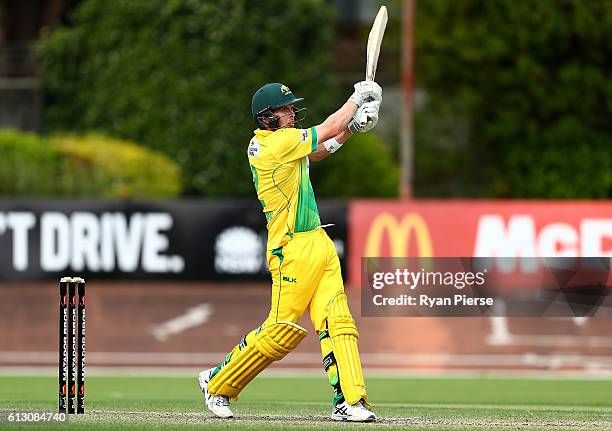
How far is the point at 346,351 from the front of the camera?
8992 mm

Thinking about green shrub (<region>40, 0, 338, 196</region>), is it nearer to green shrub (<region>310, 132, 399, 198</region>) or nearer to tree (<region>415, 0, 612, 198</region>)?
green shrub (<region>310, 132, 399, 198</region>)

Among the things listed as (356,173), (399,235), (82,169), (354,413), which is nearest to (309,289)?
(354,413)

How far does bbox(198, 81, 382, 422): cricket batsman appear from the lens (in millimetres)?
8984

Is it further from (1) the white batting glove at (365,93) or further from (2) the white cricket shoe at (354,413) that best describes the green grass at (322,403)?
(1) the white batting glove at (365,93)

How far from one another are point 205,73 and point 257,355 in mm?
23483

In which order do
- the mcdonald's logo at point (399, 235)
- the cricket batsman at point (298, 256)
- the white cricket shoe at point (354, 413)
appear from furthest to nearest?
the mcdonald's logo at point (399, 235), the cricket batsman at point (298, 256), the white cricket shoe at point (354, 413)

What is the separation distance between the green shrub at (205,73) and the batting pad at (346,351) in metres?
22.6

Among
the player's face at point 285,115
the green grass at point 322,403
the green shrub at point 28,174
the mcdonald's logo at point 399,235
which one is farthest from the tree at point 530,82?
the player's face at point 285,115

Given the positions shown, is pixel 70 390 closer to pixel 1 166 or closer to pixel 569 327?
pixel 569 327

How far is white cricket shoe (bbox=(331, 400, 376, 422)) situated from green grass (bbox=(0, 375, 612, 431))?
10 cm

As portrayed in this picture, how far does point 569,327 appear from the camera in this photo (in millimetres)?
19891

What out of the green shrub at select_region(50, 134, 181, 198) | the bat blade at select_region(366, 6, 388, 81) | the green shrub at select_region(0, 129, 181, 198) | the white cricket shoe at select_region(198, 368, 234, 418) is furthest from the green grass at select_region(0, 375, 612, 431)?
the green shrub at select_region(50, 134, 181, 198)

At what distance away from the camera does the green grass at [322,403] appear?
877cm

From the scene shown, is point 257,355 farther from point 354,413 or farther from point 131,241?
point 131,241
